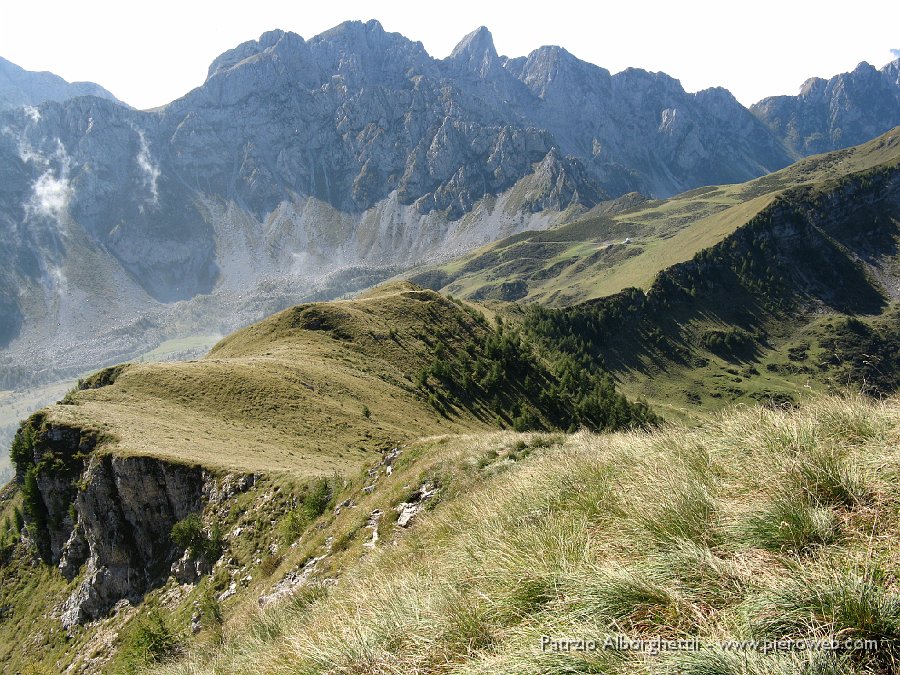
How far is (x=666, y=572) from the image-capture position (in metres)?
4.78

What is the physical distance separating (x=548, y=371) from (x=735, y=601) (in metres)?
93.9

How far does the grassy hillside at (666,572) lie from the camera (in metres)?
3.84

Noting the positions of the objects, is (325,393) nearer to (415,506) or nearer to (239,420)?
(239,420)

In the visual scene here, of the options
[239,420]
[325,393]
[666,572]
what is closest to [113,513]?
[239,420]

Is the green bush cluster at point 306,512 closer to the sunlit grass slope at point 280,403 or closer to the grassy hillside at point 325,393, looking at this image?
the grassy hillside at point 325,393

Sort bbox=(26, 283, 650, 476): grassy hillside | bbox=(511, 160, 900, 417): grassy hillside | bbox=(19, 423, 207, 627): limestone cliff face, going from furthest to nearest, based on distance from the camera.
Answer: bbox=(511, 160, 900, 417): grassy hillside < bbox=(26, 283, 650, 476): grassy hillside < bbox=(19, 423, 207, 627): limestone cliff face

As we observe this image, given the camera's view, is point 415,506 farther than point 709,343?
No

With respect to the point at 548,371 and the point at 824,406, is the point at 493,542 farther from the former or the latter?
the point at 548,371

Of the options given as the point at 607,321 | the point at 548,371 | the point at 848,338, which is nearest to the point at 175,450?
the point at 548,371

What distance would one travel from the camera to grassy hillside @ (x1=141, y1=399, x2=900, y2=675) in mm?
3838

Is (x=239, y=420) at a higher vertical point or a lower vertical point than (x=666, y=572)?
lower

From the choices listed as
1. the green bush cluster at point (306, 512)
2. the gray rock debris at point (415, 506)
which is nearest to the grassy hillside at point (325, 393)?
the green bush cluster at point (306, 512)

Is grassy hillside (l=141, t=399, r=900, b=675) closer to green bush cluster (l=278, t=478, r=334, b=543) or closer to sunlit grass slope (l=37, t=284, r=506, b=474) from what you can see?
green bush cluster (l=278, t=478, r=334, b=543)

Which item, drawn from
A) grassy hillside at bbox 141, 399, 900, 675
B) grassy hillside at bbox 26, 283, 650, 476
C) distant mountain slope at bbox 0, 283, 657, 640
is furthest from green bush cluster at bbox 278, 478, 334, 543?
grassy hillside at bbox 141, 399, 900, 675
